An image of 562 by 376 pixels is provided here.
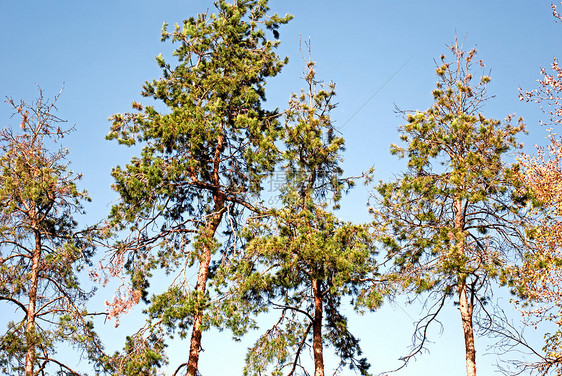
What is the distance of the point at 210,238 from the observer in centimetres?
1412

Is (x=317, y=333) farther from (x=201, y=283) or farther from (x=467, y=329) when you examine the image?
(x=467, y=329)

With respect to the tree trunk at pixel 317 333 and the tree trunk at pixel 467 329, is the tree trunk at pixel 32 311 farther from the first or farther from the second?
the tree trunk at pixel 467 329

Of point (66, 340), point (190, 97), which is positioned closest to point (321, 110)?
point (190, 97)

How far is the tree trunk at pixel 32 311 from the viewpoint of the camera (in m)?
13.8

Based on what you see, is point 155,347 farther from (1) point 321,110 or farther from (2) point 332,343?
(1) point 321,110

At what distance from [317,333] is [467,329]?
12.2 feet

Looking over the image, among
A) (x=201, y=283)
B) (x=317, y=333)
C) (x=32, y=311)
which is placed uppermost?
(x=201, y=283)

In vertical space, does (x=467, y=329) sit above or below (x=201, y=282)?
below

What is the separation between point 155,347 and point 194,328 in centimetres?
113

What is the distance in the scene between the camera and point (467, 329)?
13.1 meters

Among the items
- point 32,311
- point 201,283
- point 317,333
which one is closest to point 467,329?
point 317,333

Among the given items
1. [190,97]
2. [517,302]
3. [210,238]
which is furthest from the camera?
[190,97]

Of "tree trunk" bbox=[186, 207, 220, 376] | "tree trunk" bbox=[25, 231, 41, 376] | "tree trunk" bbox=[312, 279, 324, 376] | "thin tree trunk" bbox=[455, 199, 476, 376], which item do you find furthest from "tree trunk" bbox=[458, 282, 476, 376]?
"tree trunk" bbox=[25, 231, 41, 376]

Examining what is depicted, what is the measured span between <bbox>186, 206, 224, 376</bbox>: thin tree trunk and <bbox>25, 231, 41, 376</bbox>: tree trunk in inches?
169
